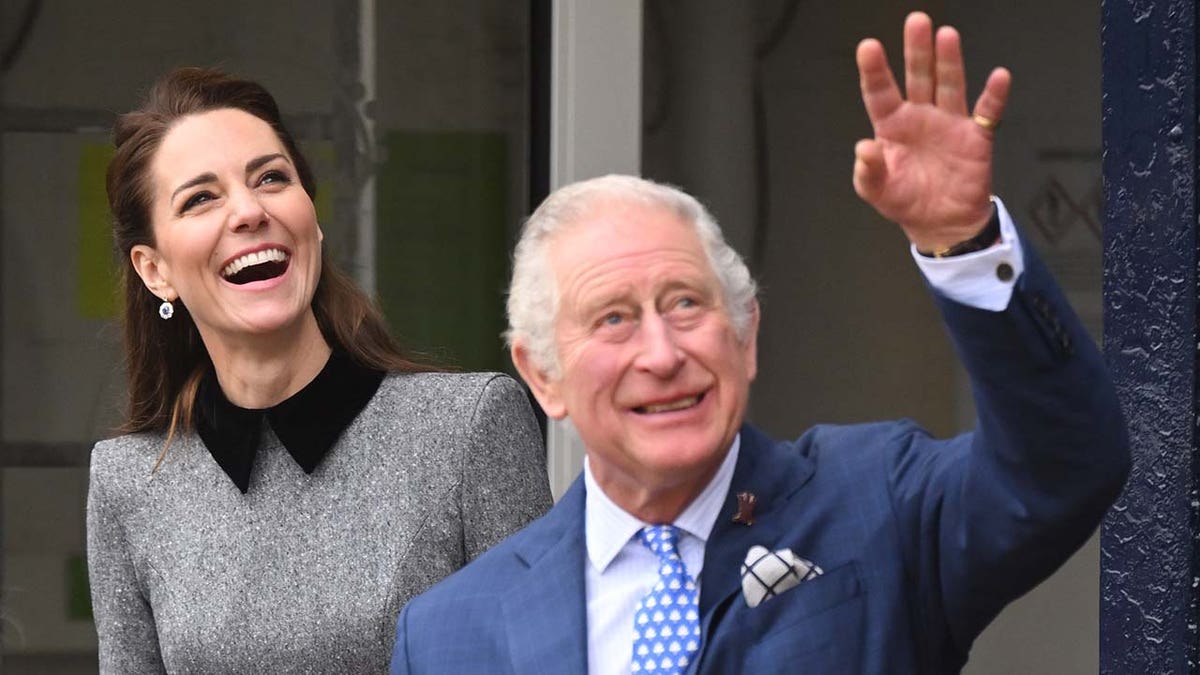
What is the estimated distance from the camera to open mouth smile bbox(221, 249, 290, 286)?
3.01 meters

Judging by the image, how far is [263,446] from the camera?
313cm

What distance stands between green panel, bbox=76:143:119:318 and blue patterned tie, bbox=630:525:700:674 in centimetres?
292

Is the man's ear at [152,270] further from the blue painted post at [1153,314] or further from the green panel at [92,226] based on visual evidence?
the green panel at [92,226]

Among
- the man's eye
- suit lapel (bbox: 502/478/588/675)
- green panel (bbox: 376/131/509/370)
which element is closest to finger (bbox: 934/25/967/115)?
suit lapel (bbox: 502/478/588/675)

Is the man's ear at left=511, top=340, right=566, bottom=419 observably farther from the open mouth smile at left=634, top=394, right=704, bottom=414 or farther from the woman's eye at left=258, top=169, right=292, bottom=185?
the woman's eye at left=258, top=169, right=292, bottom=185

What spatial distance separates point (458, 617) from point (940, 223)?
2.61 ft

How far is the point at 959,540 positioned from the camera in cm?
199

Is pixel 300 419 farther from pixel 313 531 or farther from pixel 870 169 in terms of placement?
pixel 870 169

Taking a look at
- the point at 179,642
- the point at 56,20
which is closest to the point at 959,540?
the point at 179,642

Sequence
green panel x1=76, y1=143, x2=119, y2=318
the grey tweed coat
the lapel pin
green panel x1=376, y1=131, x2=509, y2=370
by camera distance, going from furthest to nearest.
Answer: green panel x1=376, y1=131, x2=509, y2=370 → green panel x1=76, y1=143, x2=119, y2=318 → the grey tweed coat → the lapel pin

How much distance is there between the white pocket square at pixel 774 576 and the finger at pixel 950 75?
563mm

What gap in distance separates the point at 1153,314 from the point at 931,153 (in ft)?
3.03

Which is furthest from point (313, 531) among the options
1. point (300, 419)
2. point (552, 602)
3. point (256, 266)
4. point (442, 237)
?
point (442, 237)

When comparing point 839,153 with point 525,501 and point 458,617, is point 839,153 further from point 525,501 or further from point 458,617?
point 458,617
